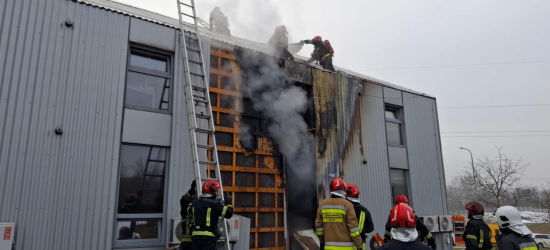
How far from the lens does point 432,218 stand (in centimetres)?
1081

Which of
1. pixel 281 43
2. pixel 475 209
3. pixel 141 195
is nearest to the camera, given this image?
pixel 475 209

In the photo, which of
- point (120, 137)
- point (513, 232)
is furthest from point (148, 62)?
point (513, 232)

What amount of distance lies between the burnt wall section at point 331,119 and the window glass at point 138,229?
4.02 m

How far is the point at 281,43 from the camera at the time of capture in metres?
9.74

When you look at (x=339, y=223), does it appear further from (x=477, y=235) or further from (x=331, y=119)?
(x=331, y=119)

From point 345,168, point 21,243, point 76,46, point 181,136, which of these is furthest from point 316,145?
point 21,243

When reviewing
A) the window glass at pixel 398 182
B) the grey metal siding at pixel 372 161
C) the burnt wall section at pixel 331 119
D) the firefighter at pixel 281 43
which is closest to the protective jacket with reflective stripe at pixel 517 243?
the burnt wall section at pixel 331 119

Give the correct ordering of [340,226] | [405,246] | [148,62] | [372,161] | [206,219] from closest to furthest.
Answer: [405,246]
[206,219]
[340,226]
[148,62]
[372,161]

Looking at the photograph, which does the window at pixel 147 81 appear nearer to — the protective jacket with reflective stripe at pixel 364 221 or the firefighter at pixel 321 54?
the protective jacket with reflective stripe at pixel 364 221

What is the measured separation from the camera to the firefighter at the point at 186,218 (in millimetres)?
6043

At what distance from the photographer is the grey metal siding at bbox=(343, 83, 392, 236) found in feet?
32.2

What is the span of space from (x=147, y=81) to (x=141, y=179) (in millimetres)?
2008

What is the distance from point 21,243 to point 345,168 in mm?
7200

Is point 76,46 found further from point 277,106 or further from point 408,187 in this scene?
point 408,187
